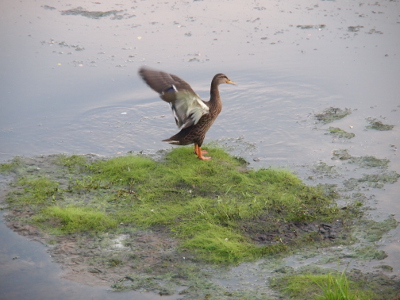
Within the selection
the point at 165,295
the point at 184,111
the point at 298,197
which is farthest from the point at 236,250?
the point at 184,111

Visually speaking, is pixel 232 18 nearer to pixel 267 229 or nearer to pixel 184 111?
pixel 184 111

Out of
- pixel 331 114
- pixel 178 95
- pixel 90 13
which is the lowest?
pixel 331 114

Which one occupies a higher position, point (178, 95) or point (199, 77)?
point (178, 95)

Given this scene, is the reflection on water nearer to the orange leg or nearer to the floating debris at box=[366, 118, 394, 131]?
the orange leg

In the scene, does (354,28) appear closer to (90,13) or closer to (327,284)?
(90,13)

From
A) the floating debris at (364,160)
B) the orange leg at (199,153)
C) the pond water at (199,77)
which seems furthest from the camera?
the pond water at (199,77)

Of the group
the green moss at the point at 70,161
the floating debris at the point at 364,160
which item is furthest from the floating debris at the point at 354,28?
the green moss at the point at 70,161

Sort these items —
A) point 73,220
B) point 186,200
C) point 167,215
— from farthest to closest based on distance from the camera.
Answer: point 186,200
point 167,215
point 73,220

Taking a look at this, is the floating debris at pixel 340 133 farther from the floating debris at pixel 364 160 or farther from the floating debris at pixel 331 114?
the floating debris at pixel 364 160

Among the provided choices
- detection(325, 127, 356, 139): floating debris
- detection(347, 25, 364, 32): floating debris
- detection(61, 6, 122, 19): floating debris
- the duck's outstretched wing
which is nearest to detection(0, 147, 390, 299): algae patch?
the duck's outstretched wing

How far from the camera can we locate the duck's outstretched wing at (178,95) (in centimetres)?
581

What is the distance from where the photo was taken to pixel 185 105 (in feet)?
19.9

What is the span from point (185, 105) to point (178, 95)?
0.84 feet

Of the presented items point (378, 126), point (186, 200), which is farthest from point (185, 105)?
point (378, 126)
